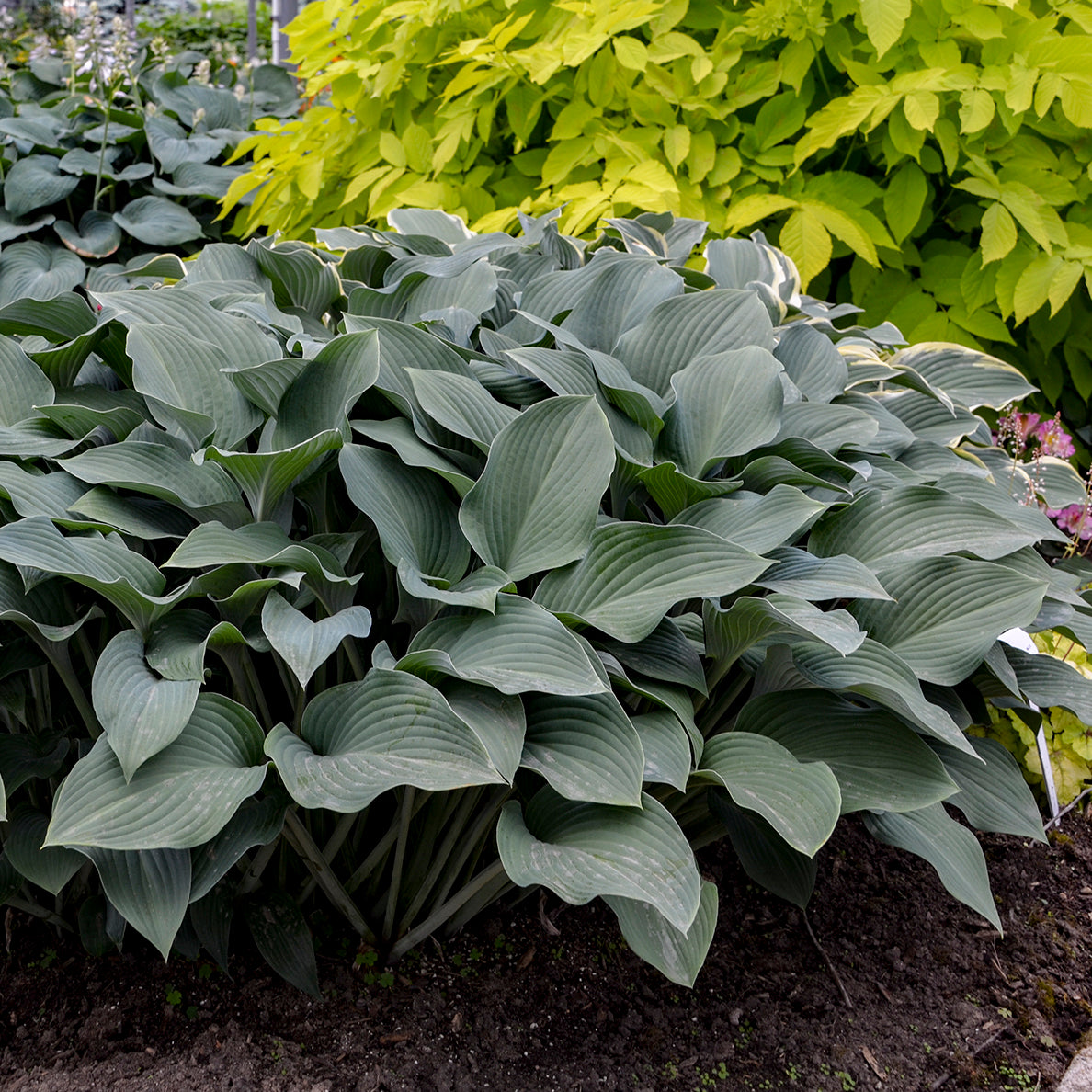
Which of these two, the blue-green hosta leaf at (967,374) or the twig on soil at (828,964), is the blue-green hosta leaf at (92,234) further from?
the twig on soil at (828,964)

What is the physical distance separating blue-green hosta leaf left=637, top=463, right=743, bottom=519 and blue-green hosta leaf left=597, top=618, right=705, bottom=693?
0.72ft

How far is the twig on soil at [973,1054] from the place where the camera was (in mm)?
1557

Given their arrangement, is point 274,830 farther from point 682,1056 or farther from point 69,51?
point 69,51

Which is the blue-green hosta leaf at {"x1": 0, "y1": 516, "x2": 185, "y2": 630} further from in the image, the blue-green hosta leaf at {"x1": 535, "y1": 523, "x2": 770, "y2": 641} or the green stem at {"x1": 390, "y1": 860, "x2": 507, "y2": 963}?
the green stem at {"x1": 390, "y1": 860, "x2": 507, "y2": 963}

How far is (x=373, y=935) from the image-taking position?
1667 millimetres

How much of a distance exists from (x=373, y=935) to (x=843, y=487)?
3.48ft

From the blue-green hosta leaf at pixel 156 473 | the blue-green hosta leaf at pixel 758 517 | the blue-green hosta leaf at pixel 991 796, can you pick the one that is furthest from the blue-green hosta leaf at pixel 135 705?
the blue-green hosta leaf at pixel 991 796

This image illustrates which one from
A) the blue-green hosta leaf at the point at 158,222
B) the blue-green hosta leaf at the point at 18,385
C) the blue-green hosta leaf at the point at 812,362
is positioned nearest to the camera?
the blue-green hosta leaf at the point at 18,385

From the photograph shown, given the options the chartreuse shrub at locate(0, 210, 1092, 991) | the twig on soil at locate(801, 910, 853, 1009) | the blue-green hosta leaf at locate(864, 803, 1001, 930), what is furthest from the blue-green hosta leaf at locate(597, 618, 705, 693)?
the twig on soil at locate(801, 910, 853, 1009)

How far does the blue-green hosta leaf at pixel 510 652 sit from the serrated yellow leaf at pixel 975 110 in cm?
231

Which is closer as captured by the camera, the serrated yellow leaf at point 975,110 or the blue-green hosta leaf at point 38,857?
the blue-green hosta leaf at point 38,857

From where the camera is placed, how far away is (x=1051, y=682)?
5.30ft

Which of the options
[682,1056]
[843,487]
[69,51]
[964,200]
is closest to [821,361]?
[843,487]

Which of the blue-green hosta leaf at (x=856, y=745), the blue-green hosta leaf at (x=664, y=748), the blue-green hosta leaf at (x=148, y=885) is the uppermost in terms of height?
the blue-green hosta leaf at (x=664, y=748)
